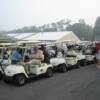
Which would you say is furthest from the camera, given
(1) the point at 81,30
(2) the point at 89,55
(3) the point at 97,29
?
(1) the point at 81,30

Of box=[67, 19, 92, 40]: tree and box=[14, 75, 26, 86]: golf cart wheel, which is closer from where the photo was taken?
box=[14, 75, 26, 86]: golf cart wheel

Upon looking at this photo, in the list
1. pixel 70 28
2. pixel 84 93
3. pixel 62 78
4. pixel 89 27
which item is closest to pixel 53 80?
pixel 62 78

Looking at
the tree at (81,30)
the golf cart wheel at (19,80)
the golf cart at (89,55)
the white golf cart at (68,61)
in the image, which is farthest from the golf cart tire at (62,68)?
the tree at (81,30)

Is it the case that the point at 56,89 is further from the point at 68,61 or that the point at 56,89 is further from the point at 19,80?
the point at 68,61

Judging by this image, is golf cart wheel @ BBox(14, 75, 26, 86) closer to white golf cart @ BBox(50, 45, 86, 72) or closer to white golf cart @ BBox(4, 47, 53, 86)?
white golf cart @ BBox(4, 47, 53, 86)

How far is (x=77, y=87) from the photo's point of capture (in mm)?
9141

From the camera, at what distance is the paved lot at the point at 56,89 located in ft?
25.8

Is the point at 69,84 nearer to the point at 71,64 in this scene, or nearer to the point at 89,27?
the point at 71,64

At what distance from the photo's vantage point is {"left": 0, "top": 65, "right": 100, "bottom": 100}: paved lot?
7859mm

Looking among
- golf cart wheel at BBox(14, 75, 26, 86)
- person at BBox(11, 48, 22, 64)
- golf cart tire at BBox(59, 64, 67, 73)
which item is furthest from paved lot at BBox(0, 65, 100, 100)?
golf cart tire at BBox(59, 64, 67, 73)

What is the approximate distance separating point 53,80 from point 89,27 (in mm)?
81440

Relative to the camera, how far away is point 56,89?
8.88 metres

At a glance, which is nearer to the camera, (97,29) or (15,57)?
(15,57)

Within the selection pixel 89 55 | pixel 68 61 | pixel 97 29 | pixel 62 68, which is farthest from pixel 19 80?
pixel 97 29
